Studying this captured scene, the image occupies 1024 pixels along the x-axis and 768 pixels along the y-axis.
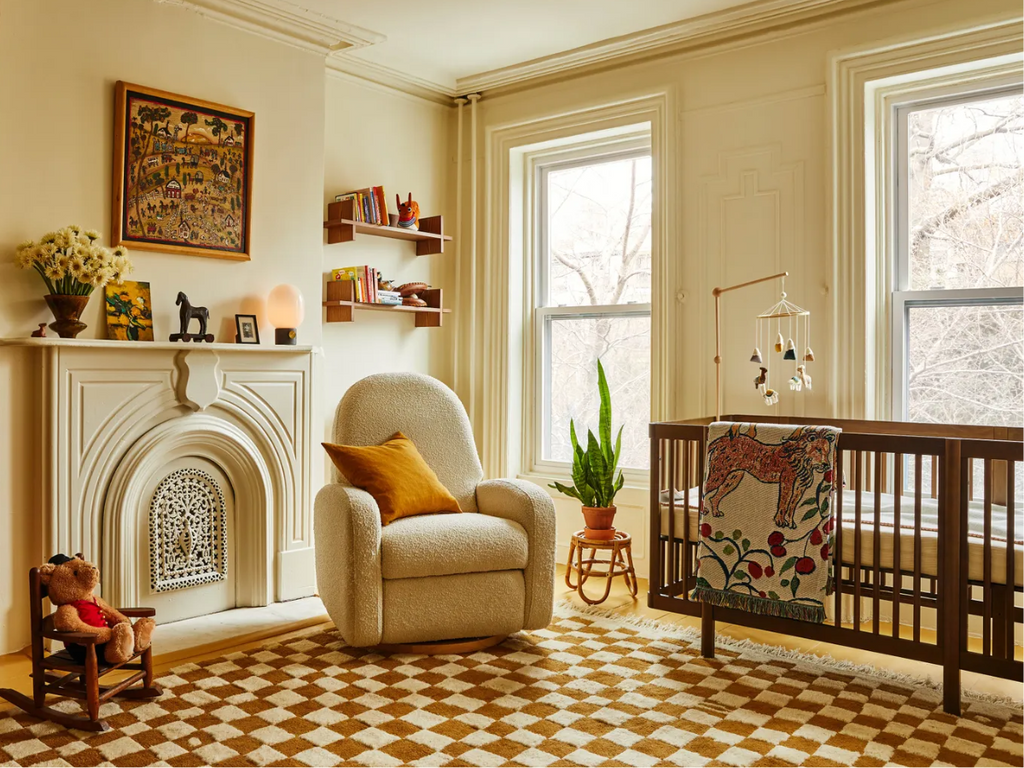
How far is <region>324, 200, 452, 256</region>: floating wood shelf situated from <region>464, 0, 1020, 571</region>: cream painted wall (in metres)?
1.04

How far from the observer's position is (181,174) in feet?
11.4

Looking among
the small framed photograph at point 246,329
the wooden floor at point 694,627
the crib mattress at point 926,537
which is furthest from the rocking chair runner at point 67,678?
the crib mattress at point 926,537

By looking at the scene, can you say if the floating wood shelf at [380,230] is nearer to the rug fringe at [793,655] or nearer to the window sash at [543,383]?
the window sash at [543,383]

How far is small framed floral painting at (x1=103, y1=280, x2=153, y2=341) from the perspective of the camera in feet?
10.7

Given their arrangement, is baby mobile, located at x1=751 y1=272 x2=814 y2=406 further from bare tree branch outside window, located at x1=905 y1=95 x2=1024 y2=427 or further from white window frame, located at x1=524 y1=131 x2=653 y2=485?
white window frame, located at x1=524 y1=131 x2=653 y2=485

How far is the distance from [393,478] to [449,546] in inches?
13.9

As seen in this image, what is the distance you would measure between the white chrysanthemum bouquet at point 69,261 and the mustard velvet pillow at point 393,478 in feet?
3.23

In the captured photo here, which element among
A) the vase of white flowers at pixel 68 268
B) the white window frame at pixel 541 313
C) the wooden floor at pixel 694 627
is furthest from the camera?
the white window frame at pixel 541 313

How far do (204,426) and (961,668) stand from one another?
9.01 feet

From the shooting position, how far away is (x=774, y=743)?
2.30 m

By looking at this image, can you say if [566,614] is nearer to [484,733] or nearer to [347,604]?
[347,604]

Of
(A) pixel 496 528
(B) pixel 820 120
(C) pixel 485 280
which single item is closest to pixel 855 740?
(A) pixel 496 528

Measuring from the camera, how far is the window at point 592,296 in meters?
4.40

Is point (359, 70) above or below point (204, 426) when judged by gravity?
above
